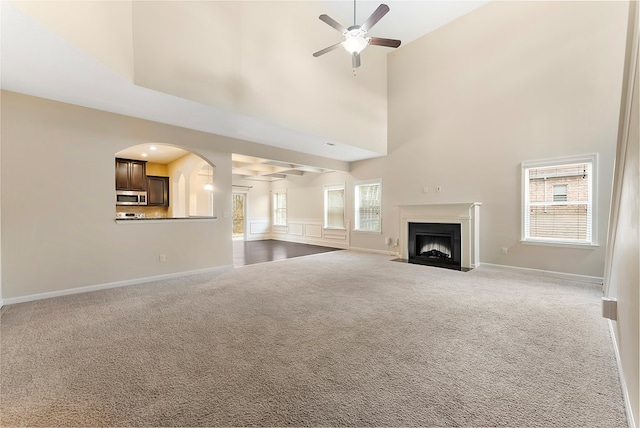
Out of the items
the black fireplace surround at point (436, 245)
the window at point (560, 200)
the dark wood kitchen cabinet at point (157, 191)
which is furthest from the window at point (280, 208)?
the window at point (560, 200)

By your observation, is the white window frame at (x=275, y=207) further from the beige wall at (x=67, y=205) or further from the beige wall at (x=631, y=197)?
the beige wall at (x=631, y=197)

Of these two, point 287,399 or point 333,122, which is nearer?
point 287,399

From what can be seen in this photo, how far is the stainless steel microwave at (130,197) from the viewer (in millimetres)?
7977

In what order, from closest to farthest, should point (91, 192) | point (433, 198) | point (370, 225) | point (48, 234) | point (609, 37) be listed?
point (48, 234) < point (91, 192) < point (609, 37) < point (433, 198) < point (370, 225)

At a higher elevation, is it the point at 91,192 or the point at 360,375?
the point at 91,192

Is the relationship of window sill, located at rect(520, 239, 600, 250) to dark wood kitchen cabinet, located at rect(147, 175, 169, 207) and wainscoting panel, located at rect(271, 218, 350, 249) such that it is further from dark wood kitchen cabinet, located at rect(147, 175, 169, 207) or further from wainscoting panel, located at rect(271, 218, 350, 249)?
dark wood kitchen cabinet, located at rect(147, 175, 169, 207)

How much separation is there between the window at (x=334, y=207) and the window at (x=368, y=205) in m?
0.71

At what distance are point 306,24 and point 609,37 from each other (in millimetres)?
5091

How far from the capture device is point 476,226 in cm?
558

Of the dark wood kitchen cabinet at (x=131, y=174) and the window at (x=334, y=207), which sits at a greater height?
the dark wood kitchen cabinet at (x=131, y=174)

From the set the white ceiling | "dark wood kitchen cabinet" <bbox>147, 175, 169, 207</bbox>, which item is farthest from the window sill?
"dark wood kitchen cabinet" <bbox>147, 175, 169, 207</bbox>

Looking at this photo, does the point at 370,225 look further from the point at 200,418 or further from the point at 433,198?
the point at 200,418

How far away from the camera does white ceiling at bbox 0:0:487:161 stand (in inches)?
95.7

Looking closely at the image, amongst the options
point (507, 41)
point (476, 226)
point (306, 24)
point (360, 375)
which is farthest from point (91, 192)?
point (507, 41)
